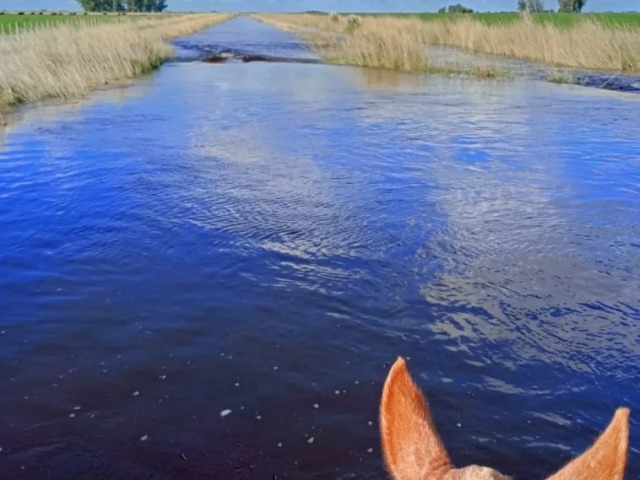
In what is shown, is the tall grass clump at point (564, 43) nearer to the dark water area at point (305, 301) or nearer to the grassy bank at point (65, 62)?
the dark water area at point (305, 301)

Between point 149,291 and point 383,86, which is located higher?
point 383,86

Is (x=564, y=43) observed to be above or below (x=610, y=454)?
above

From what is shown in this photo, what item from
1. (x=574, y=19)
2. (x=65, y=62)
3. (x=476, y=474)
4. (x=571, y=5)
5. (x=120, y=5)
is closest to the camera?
(x=476, y=474)

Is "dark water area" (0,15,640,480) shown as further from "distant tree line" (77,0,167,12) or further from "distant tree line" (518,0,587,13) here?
"distant tree line" (77,0,167,12)

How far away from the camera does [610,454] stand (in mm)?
1058

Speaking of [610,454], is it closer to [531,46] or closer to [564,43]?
[564,43]

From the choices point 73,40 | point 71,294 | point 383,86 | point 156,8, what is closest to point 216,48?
point 73,40

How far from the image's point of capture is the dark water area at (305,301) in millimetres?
4215

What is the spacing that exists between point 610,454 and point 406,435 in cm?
45

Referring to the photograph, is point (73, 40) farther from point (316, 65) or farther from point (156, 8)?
point (156, 8)

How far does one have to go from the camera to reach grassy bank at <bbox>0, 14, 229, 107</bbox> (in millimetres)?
18141

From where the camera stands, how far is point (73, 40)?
24953mm

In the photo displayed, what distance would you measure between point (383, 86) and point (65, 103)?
961 cm

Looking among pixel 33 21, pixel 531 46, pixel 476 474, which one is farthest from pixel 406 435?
pixel 33 21
